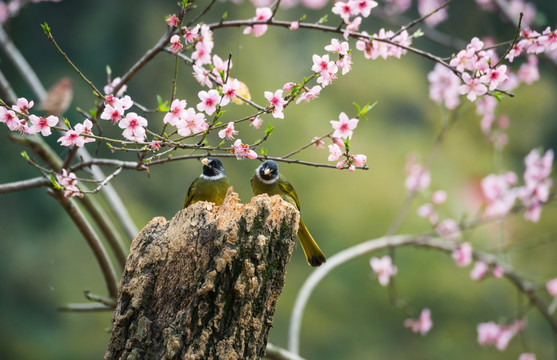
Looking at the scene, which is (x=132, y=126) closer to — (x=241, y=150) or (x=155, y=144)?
(x=155, y=144)

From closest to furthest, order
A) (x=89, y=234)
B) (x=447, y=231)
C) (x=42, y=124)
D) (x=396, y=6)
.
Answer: (x=42, y=124) → (x=89, y=234) → (x=447, y=231) → (x=396, y=6)

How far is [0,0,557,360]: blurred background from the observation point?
3758mm

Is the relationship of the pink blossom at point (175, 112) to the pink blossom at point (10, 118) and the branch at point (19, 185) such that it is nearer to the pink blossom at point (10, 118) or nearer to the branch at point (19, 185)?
the pink blossom at point (10, 118)

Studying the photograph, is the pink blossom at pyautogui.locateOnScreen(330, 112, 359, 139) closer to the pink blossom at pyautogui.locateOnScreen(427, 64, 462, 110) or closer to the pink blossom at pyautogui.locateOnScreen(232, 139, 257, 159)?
the pink blossom at pyautogui.locateOnScreen(232, 139, 257, 159)

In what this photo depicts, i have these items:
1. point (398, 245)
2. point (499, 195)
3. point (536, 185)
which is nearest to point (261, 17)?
point (398, 245)

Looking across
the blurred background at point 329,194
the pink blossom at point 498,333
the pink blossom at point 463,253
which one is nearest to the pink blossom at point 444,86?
the blurred background at point 329,194

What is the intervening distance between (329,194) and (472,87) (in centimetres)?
259

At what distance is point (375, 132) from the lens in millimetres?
4418

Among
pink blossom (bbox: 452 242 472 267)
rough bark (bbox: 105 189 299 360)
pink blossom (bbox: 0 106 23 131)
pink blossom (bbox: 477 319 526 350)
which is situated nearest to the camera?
rough bark (bbox: 105 189 299 360)

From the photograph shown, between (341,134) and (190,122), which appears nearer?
(190,122)

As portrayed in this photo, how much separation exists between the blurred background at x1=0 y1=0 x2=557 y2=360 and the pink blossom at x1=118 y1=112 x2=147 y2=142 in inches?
80.7

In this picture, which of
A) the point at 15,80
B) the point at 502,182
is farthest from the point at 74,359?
the point at 502,182

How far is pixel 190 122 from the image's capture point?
1.51m

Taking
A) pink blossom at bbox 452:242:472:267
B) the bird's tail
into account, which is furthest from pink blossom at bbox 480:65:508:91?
pink blossom at bbox 452:242:472:267
